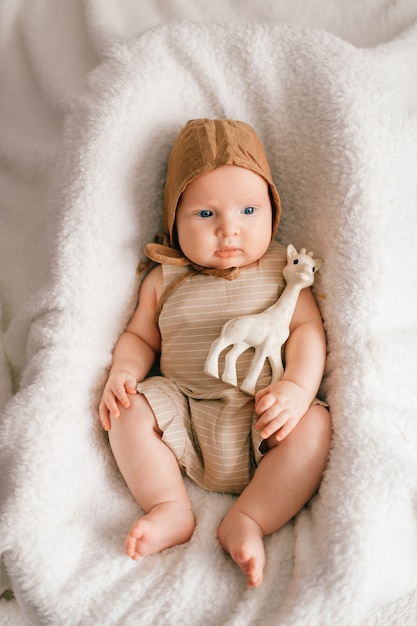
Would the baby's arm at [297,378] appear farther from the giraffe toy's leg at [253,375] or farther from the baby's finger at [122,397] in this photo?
the baby's finger at [122,397]

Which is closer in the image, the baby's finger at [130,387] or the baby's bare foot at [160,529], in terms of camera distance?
the baby's bare foot at [160,529]

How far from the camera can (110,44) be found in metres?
1.37

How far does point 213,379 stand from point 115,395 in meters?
0.18

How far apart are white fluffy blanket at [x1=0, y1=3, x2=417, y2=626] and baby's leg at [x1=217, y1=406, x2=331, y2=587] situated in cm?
3

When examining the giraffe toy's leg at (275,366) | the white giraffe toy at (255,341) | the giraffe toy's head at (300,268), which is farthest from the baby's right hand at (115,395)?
the giraffe toy's head at (300,268)

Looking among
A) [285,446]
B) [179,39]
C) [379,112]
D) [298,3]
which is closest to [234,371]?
[285,446]

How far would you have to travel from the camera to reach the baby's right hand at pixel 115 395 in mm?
1137

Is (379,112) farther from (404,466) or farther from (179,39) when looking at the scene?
(404,466)

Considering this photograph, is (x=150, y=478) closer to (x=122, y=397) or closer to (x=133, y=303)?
(x=122, y=397)

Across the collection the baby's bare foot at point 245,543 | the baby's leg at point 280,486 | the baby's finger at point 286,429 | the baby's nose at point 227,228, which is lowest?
the baby's bare foot at point 245,543

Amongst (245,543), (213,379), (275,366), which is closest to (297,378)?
(275,366)

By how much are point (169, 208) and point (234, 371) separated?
0.34 meters

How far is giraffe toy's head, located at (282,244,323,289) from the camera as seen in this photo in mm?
1196

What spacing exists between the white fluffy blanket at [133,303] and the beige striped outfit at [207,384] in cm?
7
